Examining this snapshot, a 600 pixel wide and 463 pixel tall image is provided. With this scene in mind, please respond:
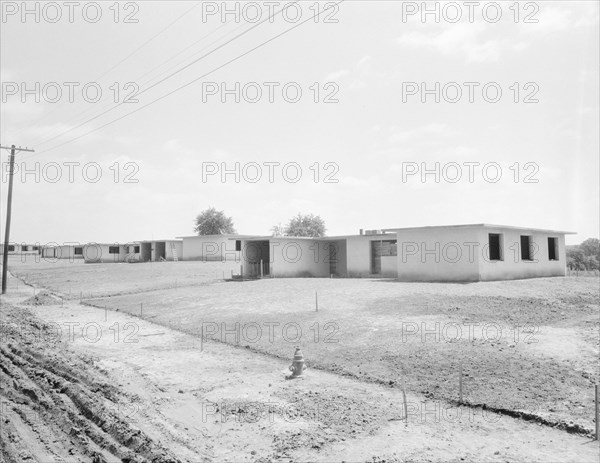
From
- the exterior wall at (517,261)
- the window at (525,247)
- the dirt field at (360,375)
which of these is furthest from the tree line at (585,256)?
the dirt field at (360,375)

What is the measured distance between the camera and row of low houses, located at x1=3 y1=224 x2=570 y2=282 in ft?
76.4

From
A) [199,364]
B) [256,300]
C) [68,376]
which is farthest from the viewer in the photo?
[256,300]

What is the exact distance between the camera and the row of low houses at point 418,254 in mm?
23297

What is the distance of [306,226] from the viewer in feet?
230

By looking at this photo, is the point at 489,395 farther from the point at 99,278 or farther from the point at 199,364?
the point at 99,278

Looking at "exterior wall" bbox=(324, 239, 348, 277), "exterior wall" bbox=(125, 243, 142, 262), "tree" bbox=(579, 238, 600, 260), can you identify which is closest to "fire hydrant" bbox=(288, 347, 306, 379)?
"exterior wall" bbox=(324, 239, 348, 277)

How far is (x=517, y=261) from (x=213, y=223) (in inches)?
2088

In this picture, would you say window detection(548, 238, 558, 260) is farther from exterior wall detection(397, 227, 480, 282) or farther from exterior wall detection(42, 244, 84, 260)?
exterior wall detection(42, 244, 84, 260)

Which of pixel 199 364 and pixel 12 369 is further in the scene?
pixel 199 364

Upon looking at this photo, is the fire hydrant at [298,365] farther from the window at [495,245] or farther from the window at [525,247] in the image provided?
the window at [525,247]

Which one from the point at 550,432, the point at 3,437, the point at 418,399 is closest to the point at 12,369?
the point at 3,437

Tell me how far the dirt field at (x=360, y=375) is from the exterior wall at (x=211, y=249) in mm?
29095

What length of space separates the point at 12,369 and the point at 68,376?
5.35 feet

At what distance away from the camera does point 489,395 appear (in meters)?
7.72
